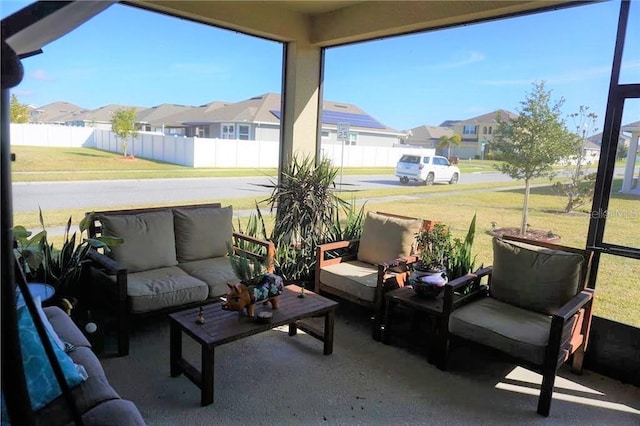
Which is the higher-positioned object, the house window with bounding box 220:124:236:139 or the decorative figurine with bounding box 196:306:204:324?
the house window with bounding box 220:124:236:139

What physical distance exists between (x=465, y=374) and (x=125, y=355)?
2.38m

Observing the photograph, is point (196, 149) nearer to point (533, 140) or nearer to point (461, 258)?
point (461, 258)

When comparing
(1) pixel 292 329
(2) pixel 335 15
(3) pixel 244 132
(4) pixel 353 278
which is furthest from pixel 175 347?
(2) pixel 335 15

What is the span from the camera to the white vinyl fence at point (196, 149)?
3676mm

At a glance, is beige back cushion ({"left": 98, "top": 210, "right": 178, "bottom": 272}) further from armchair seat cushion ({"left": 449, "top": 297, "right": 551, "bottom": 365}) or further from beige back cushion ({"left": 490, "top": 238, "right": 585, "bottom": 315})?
beige back cushion ({"left": 490, "top": 238, "right": 585, "bottom": 315})

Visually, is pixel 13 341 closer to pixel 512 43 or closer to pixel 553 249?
pixel 553 249

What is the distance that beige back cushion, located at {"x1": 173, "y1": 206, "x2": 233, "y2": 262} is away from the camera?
3773 millimetres

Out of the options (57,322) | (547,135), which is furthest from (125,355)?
(547,135)

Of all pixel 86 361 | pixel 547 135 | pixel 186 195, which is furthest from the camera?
pixel 186 195

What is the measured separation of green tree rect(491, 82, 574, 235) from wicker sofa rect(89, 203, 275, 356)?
87.4 inches

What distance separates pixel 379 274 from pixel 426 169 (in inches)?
63.6

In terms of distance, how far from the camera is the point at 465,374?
2943 millimetres

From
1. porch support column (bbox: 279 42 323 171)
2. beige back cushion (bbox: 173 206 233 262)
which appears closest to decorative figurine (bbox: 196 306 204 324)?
beige back cushion (bbox: 173 206 233 262)

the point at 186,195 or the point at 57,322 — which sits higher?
the point at 186,195
